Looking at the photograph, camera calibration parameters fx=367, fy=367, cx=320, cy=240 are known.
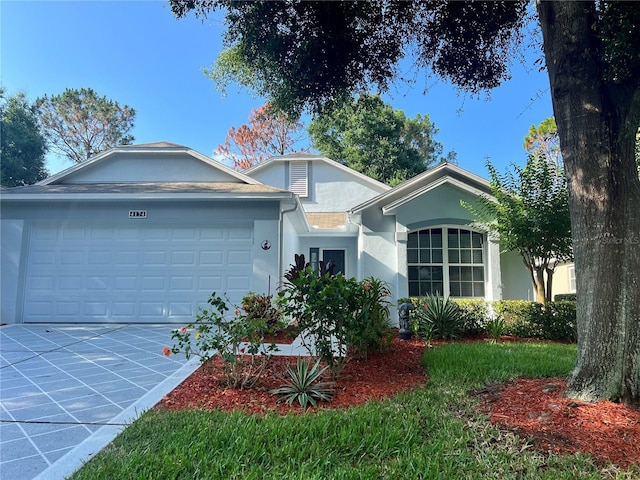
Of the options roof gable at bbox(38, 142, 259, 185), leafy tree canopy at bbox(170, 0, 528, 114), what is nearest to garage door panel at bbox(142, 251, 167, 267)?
roof gable at bbox(38, 142, 259, 185)

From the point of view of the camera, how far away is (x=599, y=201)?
3.67 m

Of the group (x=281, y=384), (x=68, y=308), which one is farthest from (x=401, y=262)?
(x=68, y=308)

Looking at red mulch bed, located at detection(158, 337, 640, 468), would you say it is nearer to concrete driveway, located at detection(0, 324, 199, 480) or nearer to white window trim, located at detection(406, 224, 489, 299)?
concrete driveway, located at detection(0, 324, 199, 480)

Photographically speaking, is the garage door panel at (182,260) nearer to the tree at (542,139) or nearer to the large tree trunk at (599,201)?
the large tree trunk at (599,201)

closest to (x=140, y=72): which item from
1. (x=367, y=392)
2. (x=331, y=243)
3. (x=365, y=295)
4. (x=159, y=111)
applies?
(x=159, y=111)

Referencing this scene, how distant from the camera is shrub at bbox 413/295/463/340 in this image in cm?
814

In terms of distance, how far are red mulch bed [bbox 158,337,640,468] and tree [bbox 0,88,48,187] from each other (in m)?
23.2

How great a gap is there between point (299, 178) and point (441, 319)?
11.1m

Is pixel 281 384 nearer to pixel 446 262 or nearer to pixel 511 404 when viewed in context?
pixel 511 404

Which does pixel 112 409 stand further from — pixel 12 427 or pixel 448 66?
pixel 448 66

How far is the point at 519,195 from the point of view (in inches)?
360

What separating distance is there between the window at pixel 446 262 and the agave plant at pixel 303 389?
22.9 ft

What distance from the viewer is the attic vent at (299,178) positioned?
17.4 m

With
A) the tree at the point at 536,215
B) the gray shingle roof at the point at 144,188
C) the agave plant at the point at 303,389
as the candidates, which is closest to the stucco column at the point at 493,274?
the tree at the point at 536,215
